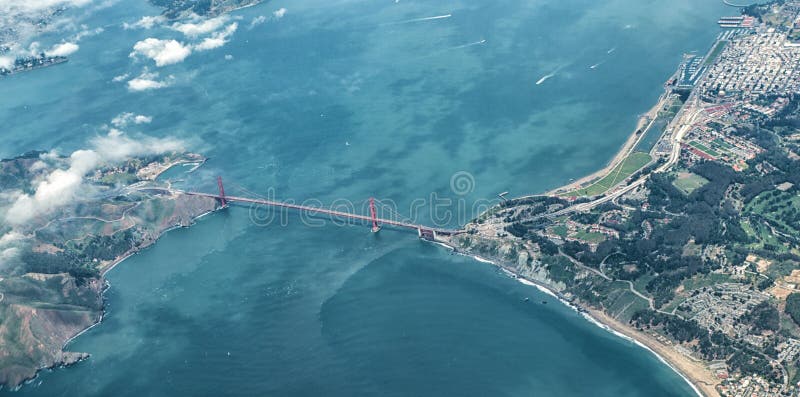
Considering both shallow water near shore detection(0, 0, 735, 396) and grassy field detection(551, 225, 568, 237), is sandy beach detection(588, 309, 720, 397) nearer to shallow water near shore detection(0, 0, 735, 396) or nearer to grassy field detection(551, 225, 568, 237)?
shallow water near shore detection(0, 0, 735, 396)

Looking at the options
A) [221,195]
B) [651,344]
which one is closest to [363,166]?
[221,195]

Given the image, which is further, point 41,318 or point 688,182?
point 688,182

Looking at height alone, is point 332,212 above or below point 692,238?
above

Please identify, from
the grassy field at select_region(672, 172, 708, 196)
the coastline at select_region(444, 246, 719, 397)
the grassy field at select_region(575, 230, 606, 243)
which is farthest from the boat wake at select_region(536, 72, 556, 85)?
the coastline at select_region(444, 246, 719, 397)

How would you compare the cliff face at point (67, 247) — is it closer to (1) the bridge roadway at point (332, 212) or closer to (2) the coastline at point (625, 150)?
(1) the bridge roadway at point (332, 212)

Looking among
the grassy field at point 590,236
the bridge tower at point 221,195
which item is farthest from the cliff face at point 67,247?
the grassy field at point 590,236

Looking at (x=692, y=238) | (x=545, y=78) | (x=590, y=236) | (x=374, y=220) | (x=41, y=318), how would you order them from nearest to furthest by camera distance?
(x=41, y=318) → (x=692, y=238) → (x=590, y=236) → (x=374, y=220) → (x=545, y=78)

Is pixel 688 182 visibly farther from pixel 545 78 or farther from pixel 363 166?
pixel 363 166

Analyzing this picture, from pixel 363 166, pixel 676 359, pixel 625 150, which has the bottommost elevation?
pixel 676 359
